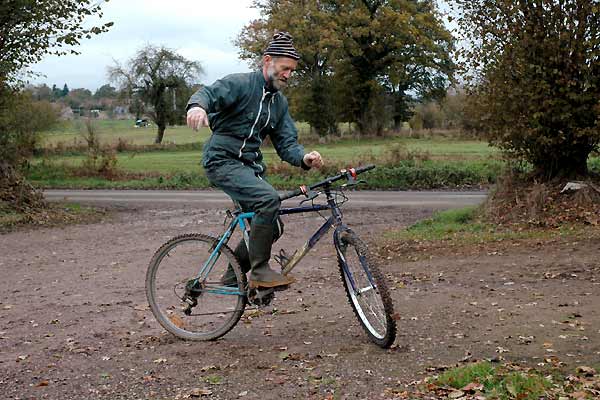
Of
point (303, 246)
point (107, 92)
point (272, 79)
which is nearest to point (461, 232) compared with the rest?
point (303, 246)

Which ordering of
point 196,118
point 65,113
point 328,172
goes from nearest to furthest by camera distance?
point 196,118
point 328,172
point 65,113

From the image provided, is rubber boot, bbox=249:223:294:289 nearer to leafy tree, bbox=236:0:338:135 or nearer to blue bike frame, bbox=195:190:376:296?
blue bike frame, bbox=195:190:376:296

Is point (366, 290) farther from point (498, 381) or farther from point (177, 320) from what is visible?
point (177, 320)

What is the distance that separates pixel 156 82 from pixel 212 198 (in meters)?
46.2

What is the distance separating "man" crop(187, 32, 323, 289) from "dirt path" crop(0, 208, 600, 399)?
76 cm

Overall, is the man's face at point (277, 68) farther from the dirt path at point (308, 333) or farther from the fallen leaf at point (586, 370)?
the fallen leaf at point (586, 370)

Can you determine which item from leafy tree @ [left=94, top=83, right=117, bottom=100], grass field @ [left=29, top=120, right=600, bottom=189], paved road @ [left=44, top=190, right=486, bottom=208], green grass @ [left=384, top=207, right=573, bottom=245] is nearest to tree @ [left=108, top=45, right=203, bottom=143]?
leafy tree @ [left=94, top=83, right=117, bottom=100]

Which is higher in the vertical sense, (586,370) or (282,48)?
(282,48)

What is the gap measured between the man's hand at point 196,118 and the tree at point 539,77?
26.0ft

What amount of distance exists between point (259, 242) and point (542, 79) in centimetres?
784

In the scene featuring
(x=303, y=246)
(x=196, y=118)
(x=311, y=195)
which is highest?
(x=196, y=118)

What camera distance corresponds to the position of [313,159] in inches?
250

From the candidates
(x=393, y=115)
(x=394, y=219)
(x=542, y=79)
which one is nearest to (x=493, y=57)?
(x=542, y=79)

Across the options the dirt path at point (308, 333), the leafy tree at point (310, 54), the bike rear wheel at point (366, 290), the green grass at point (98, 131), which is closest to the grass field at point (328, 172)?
the green grass at point (98, 131)
